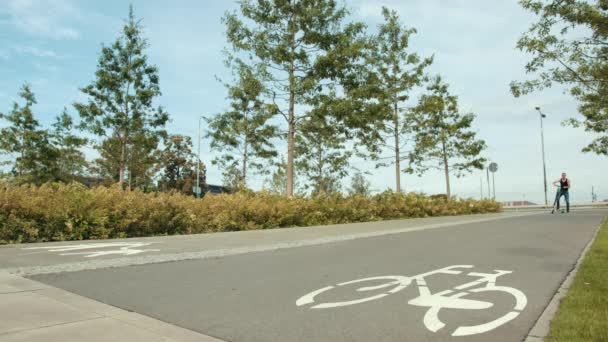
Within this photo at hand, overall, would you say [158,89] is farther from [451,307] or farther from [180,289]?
[451,307]

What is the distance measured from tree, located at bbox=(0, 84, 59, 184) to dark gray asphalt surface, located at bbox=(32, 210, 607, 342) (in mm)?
21895

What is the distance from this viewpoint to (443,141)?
29.9 meters

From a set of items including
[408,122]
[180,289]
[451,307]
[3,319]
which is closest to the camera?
[3,319]

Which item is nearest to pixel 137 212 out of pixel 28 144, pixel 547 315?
pixel 547 315

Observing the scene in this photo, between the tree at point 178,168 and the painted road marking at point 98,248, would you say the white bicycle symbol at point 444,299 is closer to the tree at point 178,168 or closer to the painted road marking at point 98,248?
the painted road marking at point 98,248

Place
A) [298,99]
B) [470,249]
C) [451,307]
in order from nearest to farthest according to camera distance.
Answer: [451,307] < [470,249] < [298,99]

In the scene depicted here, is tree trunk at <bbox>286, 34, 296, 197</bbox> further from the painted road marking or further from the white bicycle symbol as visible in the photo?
→ the white bicycle symbol

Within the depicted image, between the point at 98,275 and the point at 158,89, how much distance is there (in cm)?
1814

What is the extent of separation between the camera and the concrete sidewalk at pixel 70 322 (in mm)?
3623

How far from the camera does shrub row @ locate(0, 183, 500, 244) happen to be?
370 inches

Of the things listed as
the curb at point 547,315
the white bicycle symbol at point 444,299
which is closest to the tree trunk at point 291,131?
the white bicycle symbol at point 444,299

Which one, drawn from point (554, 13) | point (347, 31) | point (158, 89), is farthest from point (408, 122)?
point (554, 13)

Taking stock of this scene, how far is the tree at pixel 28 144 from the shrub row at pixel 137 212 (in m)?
15.5

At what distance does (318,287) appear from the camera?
563cm
